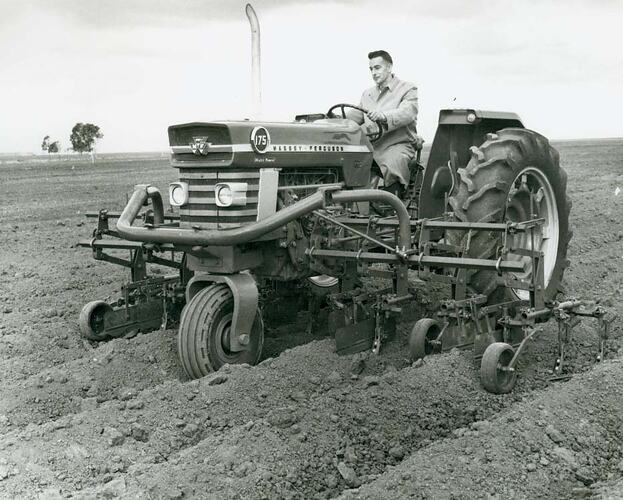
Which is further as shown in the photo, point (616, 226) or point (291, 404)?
point (616, 226)

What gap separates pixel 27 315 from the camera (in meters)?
6.91

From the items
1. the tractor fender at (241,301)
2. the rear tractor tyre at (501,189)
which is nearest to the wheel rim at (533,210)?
the rear tractor tyre at (501,189)

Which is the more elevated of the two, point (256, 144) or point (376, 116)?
point (376, 116)

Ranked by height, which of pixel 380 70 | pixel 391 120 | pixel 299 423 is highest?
pixel 380 70

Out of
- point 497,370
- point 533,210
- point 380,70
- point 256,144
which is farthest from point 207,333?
point 380,70

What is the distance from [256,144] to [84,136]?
240ft

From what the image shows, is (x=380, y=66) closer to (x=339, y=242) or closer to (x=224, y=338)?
(x=339, y=242)

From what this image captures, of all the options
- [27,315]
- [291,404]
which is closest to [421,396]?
[291,404]

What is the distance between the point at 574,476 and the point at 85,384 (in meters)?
3.18

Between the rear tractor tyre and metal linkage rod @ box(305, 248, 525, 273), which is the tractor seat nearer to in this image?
the rear tractor tyre

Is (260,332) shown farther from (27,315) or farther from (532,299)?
(27,315)

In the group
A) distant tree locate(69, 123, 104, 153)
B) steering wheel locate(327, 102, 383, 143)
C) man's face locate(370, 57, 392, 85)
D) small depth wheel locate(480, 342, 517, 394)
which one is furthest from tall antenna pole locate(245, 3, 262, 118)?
distant tree locate(69, 123, 104, 153)

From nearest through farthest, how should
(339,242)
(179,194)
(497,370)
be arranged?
(497,370) < (179,194) < (339,242)

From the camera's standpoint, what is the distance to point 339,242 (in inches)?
225
